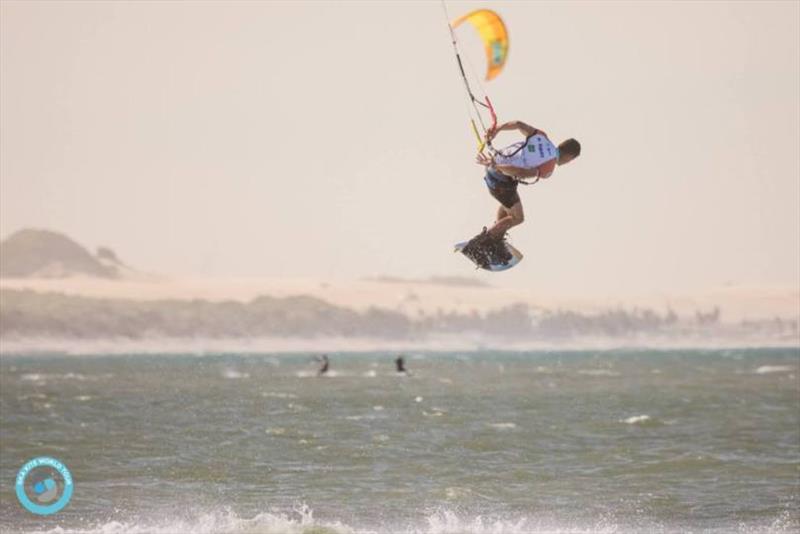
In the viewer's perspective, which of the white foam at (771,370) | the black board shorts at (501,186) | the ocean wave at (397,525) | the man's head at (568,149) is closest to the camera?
the man's head at (568,149)

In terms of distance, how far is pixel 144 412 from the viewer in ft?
206

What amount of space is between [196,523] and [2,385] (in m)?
73.3

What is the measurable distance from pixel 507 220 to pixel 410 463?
78.4 ft

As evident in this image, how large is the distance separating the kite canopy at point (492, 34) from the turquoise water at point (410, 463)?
45.1 feet

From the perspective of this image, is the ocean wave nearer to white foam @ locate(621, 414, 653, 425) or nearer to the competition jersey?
the competition jersey

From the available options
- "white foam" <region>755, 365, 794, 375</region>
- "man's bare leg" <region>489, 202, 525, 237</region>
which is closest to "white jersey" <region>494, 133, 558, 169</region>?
"man's bare leg" <region>489, 202, 525, 237</region>

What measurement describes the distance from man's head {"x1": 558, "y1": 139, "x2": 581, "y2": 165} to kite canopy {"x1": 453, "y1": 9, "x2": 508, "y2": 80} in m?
1.41

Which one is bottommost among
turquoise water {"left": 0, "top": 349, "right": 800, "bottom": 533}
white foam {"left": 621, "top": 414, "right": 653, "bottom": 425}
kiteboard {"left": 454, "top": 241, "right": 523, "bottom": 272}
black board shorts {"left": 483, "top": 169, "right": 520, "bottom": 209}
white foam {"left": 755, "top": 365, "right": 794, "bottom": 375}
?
turquoise water {"left": 0, "top": 349, "right": 800, "bottom": 533}

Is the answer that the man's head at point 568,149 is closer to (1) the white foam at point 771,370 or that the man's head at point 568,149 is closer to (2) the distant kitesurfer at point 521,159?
(2) the distant kitesurfer at point 521,159

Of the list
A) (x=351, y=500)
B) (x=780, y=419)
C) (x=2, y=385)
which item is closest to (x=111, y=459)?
(x=351, y=500)

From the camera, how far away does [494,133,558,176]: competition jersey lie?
549 inches

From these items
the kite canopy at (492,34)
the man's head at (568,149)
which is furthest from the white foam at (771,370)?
the kite canopy at (492,34)

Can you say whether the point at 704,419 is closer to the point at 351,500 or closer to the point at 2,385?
the point at 351,500

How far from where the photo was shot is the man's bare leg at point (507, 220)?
48.5 ft
